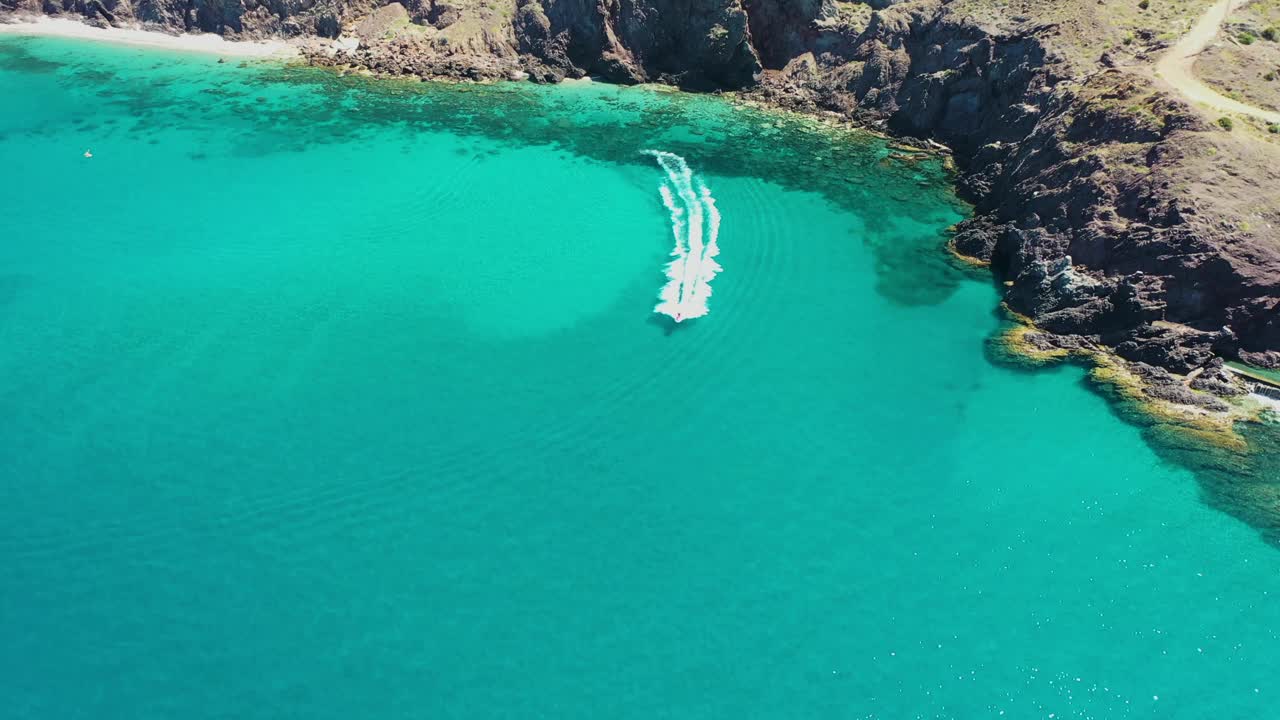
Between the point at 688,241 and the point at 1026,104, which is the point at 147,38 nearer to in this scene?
the point at 688,241

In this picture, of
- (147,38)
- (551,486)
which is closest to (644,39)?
(147,38)

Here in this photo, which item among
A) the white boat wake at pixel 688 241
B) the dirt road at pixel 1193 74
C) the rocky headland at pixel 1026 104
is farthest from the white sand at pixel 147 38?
the dirt road at pixel 1193 74

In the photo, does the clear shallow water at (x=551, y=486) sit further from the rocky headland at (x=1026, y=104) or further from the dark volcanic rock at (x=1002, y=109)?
the dark volcanic rock at (x=1002, y=109)

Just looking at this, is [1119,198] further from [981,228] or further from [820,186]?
[820,186]

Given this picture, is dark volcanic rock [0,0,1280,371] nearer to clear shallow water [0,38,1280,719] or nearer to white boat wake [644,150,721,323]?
clear shallow water [0,38,1280,719]

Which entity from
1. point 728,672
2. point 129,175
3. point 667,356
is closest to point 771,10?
point 667,356

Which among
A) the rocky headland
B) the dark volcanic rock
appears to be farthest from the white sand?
the dark volcanic rock
